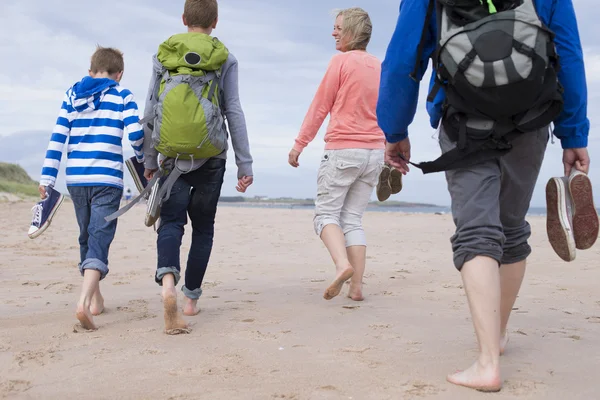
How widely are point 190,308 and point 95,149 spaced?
1221 millimetres

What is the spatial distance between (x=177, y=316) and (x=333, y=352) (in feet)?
3.26

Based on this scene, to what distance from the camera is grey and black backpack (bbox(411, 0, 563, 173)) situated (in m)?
2.21

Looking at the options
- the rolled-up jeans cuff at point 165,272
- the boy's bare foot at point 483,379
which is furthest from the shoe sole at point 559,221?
the rolled-up jeans cuff at point 165,272

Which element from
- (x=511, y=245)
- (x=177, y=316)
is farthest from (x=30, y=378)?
(x=511, y=245)

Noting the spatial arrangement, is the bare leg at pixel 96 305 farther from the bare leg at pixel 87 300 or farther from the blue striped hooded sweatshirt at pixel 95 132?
the blue striped hooded sweatshirt at pixel 95 132

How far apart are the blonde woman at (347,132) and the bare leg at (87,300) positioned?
161 cm

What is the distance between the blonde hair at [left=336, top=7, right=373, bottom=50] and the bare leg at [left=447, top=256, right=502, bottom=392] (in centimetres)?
259

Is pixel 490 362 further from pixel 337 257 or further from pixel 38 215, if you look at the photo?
pixel 38 215

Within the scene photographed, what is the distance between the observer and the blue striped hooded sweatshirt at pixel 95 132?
381cm

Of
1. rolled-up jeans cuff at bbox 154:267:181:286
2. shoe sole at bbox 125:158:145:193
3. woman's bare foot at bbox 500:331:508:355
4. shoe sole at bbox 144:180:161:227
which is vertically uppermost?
shoe sole at bbox 125:158:145:193

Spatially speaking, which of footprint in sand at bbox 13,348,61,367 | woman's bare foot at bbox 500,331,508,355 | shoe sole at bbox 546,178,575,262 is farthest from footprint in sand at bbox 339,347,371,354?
footprint in sand at bbox 13,348,61,367

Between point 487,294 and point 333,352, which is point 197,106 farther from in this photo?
point 487,294

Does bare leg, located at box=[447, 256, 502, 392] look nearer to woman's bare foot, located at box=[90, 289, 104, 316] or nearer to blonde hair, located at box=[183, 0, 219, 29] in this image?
blonde hair, located at box=[183, 0, 219, 29]

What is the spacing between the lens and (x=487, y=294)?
2.31m
